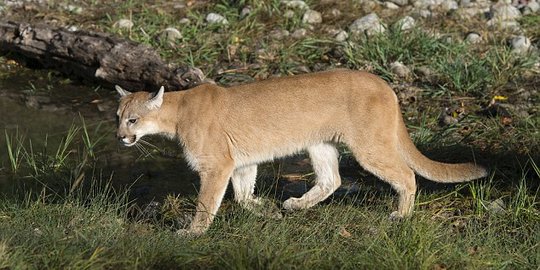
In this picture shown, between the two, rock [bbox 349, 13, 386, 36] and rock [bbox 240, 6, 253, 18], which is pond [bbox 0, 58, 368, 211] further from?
rock [bbox 349, 13, 386, 36]

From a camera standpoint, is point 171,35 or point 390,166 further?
point 171,35

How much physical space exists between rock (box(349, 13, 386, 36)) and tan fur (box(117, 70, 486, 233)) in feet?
12.2

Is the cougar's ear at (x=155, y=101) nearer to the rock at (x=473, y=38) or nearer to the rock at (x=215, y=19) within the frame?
the rock at (x=215, y=19)

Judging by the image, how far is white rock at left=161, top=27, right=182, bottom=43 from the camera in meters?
11.1

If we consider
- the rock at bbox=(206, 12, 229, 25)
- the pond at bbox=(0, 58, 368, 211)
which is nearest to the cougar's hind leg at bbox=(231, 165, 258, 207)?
the pond at bbox=(0, 58, 368, 211)

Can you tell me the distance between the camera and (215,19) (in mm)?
11484

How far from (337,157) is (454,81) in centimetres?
251

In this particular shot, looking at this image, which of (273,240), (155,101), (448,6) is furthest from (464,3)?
(273,240)

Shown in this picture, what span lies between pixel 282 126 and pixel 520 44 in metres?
4.15

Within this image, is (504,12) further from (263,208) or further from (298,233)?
(298,233)

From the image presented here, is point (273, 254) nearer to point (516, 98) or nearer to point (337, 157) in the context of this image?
point (337, 157)

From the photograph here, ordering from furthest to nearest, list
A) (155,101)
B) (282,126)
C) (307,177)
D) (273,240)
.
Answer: (307,177) < (282,126) < (155,101) < (273,240)

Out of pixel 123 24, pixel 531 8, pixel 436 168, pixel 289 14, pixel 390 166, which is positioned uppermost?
pixel 390 166

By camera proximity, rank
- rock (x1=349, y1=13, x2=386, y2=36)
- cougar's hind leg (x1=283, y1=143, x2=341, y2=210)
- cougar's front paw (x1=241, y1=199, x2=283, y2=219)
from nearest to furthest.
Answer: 1. cougar's front paw (x1=241, y1=199, x2=283, y2=219)
2. cougar's hind leg (x1=283, y1=143, x2=341, y2=210)
3. rock (x1=349, y1=13, x2=386, y2=36)
